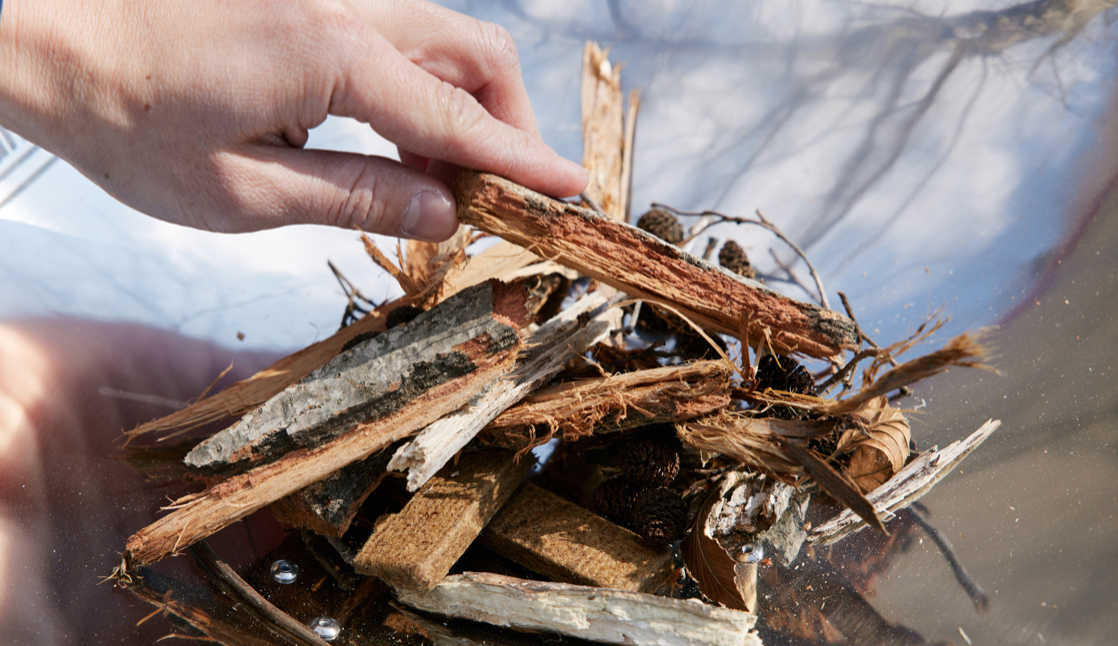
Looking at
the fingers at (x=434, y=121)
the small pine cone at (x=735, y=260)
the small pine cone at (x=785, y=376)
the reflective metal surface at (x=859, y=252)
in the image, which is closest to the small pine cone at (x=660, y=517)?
the small pine cone at (x=785, y=376)

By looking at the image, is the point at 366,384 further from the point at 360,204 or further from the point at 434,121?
the point at 434,121

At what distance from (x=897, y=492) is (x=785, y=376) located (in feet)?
0.88

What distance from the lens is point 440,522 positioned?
94 centimetres

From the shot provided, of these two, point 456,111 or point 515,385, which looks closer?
point 456,111

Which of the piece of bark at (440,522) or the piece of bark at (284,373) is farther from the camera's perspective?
the piece of bark at (284,373)

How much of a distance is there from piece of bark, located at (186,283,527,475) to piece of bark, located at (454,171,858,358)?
0.13 metres

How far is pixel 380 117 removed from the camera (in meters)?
0.86

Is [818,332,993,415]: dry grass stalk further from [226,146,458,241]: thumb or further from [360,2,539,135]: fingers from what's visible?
[360,2,539,135]: fingers

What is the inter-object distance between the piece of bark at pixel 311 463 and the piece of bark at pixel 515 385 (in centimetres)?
3

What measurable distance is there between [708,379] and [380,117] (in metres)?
0.59

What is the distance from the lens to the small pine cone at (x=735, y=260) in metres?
1.41

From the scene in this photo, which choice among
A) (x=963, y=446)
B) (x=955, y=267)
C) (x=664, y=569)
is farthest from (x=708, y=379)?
(x=955, y=267)

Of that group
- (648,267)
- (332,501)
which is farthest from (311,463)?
(648,267)

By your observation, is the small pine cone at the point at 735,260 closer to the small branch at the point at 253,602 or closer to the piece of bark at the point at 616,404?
the piece of bark at the point at 616,404
